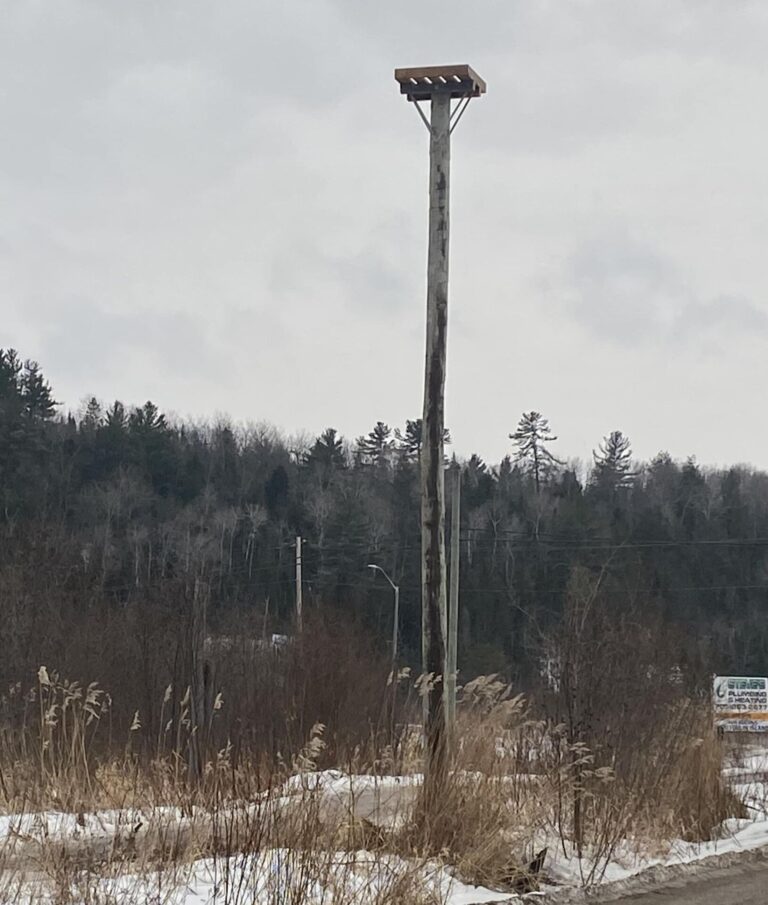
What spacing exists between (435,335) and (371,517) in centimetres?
7123

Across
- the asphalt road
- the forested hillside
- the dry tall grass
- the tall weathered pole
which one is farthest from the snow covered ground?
the forested hillside

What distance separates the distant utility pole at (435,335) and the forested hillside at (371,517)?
4051 centimetres

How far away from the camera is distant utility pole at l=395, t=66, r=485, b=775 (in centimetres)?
1170

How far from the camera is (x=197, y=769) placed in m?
11.4

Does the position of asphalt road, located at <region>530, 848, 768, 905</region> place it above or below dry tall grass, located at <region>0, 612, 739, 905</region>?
below

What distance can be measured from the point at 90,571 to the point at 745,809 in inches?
688

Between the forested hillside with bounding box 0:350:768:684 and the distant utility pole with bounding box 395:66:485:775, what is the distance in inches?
1595

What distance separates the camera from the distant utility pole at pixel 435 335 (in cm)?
1170

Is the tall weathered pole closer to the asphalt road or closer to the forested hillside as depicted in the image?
the asphalt road

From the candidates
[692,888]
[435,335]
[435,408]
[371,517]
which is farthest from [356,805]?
[371,517]

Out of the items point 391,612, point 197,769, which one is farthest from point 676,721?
point 391,612

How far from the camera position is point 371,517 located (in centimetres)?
8300

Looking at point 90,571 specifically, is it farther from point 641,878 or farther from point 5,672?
point 641,878

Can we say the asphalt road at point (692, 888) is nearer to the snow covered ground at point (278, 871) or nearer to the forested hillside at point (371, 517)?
Answer: the snow covered ground at point (278, 871)
